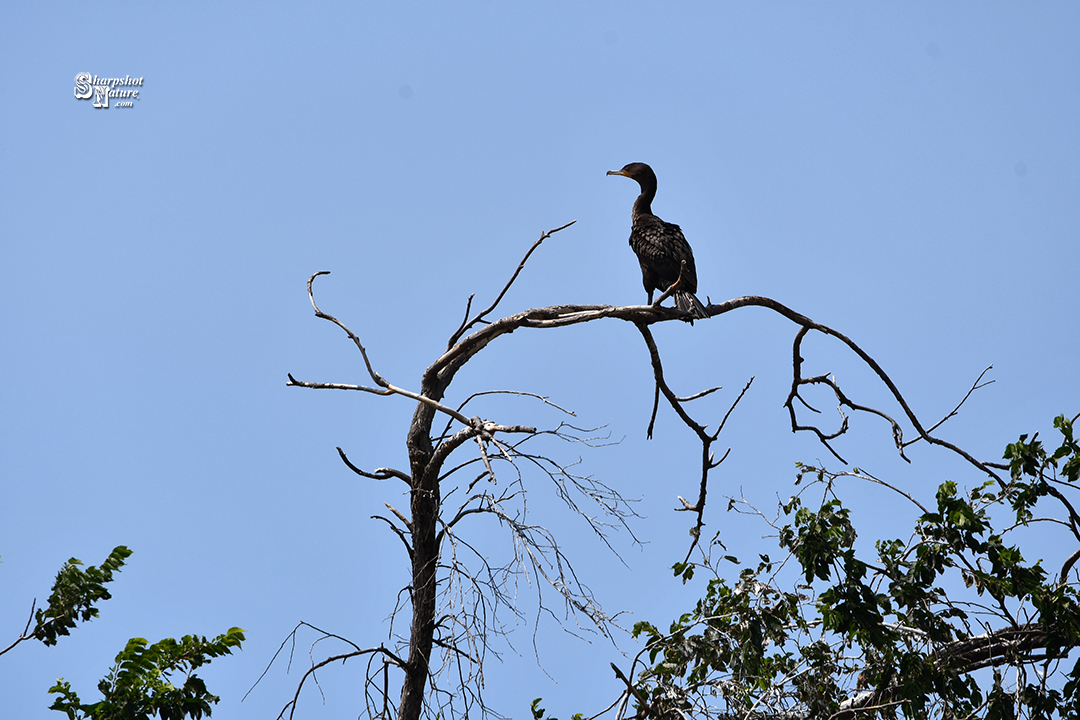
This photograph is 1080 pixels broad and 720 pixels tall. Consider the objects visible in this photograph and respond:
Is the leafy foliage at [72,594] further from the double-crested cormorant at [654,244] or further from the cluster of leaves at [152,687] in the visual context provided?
the double-crested cormorant at [654,244]

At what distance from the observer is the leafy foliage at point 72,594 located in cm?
365

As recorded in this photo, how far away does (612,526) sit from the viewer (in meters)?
2.96

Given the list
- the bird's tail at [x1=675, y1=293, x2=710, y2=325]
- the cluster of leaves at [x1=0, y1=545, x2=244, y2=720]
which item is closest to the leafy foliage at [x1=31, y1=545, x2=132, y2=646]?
the cluster of leaves at [x1=0, y1=545, x2=244, y2=720]

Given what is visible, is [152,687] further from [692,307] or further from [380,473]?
[692,307]

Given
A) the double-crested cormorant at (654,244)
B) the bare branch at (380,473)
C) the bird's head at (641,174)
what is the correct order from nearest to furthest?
the bare branch at (380,473) → the double-crested cormorant at (654,244) → the bird's head at (641,174)

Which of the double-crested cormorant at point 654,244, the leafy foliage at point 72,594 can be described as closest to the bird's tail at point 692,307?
the double-crested cormorant at point 654,244

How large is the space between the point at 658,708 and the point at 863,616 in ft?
2.76

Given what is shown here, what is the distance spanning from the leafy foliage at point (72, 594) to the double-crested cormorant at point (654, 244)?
2748 millimetres

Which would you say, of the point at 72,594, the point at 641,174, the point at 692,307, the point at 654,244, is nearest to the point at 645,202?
the point at 641,174

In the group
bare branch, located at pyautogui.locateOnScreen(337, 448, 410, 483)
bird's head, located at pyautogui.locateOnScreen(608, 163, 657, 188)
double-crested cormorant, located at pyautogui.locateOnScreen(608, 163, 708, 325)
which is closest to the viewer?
bare branch, located at pyautogui.locateOnScreen(337, 448, 410, 483)

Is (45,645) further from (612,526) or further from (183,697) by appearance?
(612,526)

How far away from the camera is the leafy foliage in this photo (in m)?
3.65

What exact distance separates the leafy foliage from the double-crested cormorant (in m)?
2.75

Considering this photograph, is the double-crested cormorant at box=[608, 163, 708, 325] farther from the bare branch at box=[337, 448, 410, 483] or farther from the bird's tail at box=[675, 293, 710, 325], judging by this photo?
the bare branch at box=[337, 448, 410, 483]
